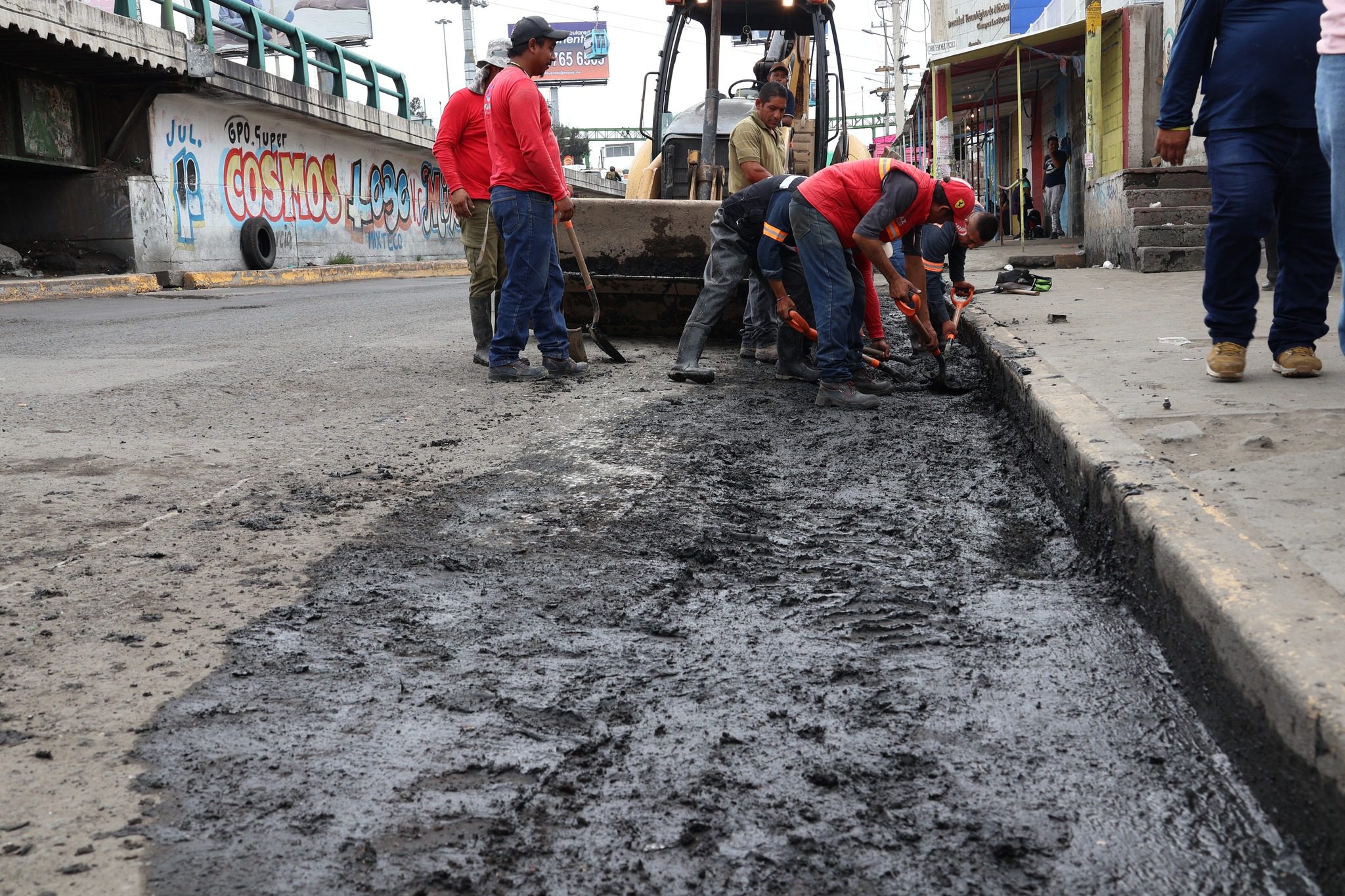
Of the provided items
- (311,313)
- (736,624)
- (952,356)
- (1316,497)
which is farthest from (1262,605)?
Answer: (311,313)

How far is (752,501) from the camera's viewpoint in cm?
365

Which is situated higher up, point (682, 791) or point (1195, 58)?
point (1195, 58)

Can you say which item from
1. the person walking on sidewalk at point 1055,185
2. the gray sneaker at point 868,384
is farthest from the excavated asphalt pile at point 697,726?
the person walking on sidewalk at point 1055,185

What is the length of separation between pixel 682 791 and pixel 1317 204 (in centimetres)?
376

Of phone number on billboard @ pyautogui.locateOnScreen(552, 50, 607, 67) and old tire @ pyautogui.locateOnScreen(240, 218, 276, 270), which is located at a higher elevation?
phone number on billboard @ pyautogui.locateOnScreen(552, 50, 607, 67)

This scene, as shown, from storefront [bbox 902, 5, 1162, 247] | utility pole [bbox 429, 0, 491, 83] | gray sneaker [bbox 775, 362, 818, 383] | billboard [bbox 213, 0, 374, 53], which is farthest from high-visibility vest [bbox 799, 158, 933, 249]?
billboard [bbox 213, 0, 374, 53]

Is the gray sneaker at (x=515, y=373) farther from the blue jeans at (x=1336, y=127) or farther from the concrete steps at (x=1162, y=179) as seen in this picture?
the concrete steps at (x=1162, y=179)

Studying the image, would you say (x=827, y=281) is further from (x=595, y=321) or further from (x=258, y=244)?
(x=258, y=244)

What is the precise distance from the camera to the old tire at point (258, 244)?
1850 cm

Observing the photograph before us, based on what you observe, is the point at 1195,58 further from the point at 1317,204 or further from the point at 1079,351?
the point at 1079,351

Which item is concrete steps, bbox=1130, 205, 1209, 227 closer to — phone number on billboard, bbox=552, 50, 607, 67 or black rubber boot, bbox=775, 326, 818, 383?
black rubber boot, bbox=775, 326, 818, 383

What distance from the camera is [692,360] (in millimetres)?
5891

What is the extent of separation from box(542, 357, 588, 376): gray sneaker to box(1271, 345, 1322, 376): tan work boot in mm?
3408

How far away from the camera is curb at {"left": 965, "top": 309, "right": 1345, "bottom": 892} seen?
5.47 feet
